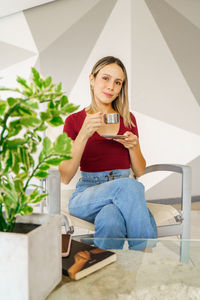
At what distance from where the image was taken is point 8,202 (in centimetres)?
55

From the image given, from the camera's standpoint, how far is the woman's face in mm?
1648

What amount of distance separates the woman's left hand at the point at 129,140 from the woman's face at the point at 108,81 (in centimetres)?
33

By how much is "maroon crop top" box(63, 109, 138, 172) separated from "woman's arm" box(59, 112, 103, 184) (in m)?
0.15

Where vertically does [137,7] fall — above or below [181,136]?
above

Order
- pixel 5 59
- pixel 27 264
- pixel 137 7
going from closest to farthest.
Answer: pixel 27 264 → pixel 137 7 → pixel 5 59

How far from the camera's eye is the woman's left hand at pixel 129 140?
4.75 ft

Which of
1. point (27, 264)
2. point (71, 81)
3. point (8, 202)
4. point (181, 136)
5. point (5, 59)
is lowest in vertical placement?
point (27, 264)

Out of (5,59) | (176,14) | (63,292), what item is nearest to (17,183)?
(63,292)

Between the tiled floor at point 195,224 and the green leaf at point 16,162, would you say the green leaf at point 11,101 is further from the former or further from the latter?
the tiled floor at point 195,224

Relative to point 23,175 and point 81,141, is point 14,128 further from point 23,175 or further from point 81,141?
point 81,141

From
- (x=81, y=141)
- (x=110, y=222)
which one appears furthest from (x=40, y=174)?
(x=81, y=141)

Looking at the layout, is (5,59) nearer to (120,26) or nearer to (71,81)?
(71,81)

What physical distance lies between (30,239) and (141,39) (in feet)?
10.4

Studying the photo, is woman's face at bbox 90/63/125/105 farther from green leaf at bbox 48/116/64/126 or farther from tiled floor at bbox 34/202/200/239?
tiled floor at bbox 34/202/200/239
